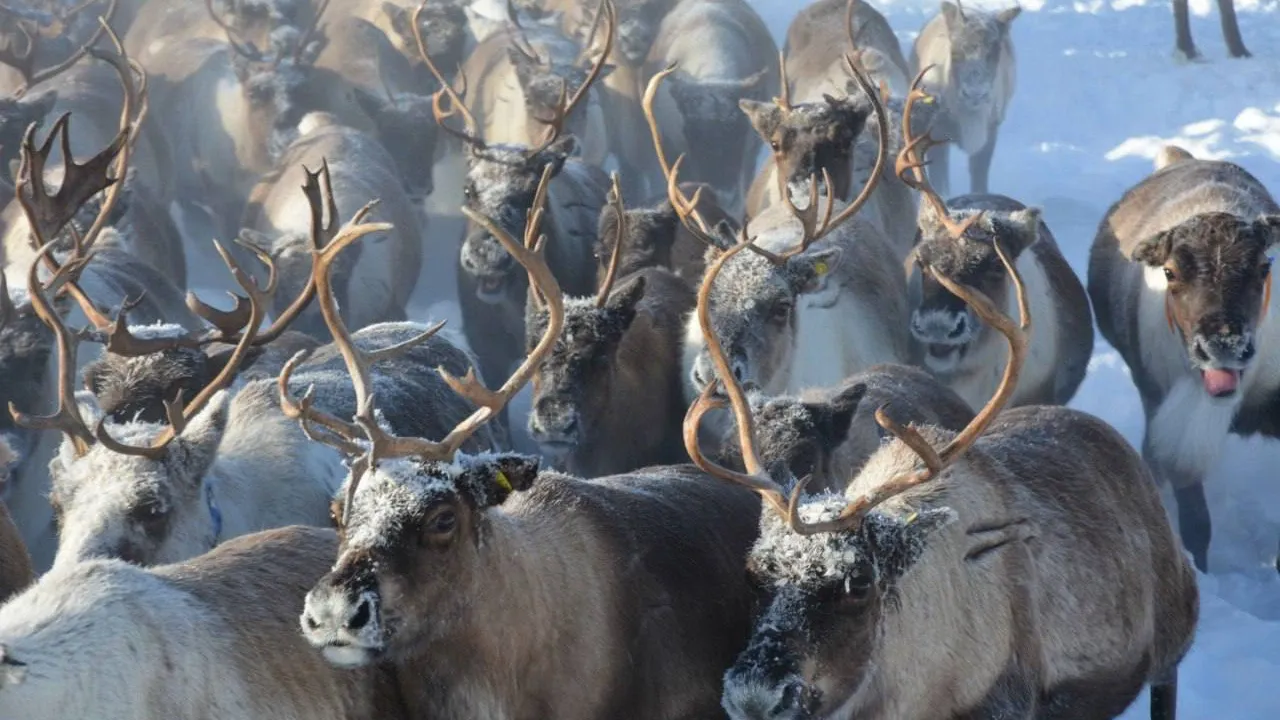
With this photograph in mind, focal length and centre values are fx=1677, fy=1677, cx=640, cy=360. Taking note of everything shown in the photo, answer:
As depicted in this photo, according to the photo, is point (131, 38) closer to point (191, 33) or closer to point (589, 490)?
point (191, 33)

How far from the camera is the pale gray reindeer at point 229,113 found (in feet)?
41.8

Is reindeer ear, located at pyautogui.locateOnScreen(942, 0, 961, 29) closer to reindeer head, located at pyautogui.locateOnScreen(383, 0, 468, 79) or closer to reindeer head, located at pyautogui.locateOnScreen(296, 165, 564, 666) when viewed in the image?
reindeer head, located at pyautogui.locateOnScreen(383, 0, 468, 79)

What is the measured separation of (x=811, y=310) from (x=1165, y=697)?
269cm

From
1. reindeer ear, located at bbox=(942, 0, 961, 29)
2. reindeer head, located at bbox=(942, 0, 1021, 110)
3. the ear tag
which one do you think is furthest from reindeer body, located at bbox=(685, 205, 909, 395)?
reindeer ear, located at bbox=(942, 0, 961, 29)

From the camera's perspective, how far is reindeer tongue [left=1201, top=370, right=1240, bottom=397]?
7090mm

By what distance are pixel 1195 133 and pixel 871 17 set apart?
2963mm

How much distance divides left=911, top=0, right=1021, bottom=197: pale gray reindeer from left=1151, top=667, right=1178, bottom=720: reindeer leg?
8345 mm

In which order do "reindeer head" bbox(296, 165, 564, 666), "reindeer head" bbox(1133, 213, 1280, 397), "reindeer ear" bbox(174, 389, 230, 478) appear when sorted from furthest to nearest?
"reindeer head" bbox(1133, 213, 1280, 397) → "reindeer ear" bbox(174, 389, 230, 478) → "reindeer head" bbox(296, 165, 564, 666)

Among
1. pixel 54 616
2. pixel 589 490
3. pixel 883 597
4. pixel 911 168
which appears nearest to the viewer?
pixel 54 616

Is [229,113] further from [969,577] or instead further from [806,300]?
[969,577]

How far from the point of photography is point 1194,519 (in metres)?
7.76

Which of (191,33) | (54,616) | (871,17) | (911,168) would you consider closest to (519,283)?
(911,168)

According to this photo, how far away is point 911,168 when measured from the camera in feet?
25.3

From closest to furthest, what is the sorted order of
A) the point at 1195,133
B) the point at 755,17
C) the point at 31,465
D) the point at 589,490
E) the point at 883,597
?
the point at 883,597
the point at 589,490
the point at 31,465
the point at 1195,133
the point at 755,17
